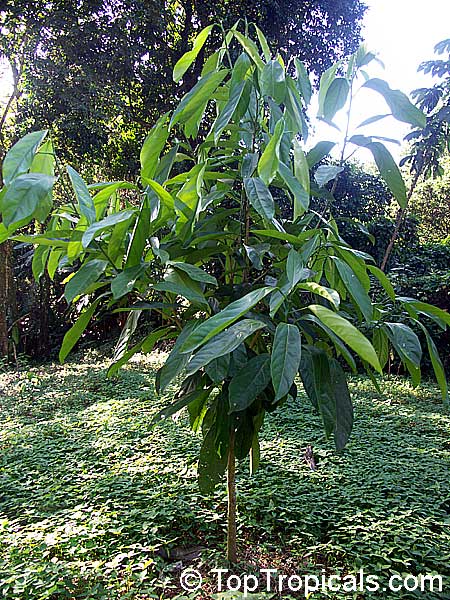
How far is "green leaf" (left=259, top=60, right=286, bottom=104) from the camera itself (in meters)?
0.93

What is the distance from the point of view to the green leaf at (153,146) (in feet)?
3.49

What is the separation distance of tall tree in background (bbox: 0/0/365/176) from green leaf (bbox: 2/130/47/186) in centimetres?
508

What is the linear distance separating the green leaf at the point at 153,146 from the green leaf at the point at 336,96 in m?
0.33

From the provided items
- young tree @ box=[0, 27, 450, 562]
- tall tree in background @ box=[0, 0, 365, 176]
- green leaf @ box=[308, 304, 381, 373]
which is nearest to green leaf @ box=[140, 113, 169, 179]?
young tree @ box=[0, 27, 450, 562]

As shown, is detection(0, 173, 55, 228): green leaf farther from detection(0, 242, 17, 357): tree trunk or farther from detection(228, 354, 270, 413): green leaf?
detection(0, 242, 17, 357): tree trunk

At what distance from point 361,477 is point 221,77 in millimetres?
1857

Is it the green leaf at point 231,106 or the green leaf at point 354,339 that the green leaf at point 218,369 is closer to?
the green leaf at point 354,339

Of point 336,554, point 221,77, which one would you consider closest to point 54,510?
point 336,554

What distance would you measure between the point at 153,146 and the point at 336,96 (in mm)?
384

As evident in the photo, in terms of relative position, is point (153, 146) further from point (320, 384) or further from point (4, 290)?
point (4, 290)

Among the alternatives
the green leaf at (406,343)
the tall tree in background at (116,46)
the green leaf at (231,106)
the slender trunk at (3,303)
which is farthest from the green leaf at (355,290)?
the slender trunk at (3,303)

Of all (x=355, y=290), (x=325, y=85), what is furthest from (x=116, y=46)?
(x=355, y=290)

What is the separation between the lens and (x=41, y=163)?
904mm

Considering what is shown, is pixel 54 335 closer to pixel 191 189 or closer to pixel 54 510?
pixel 54 510
